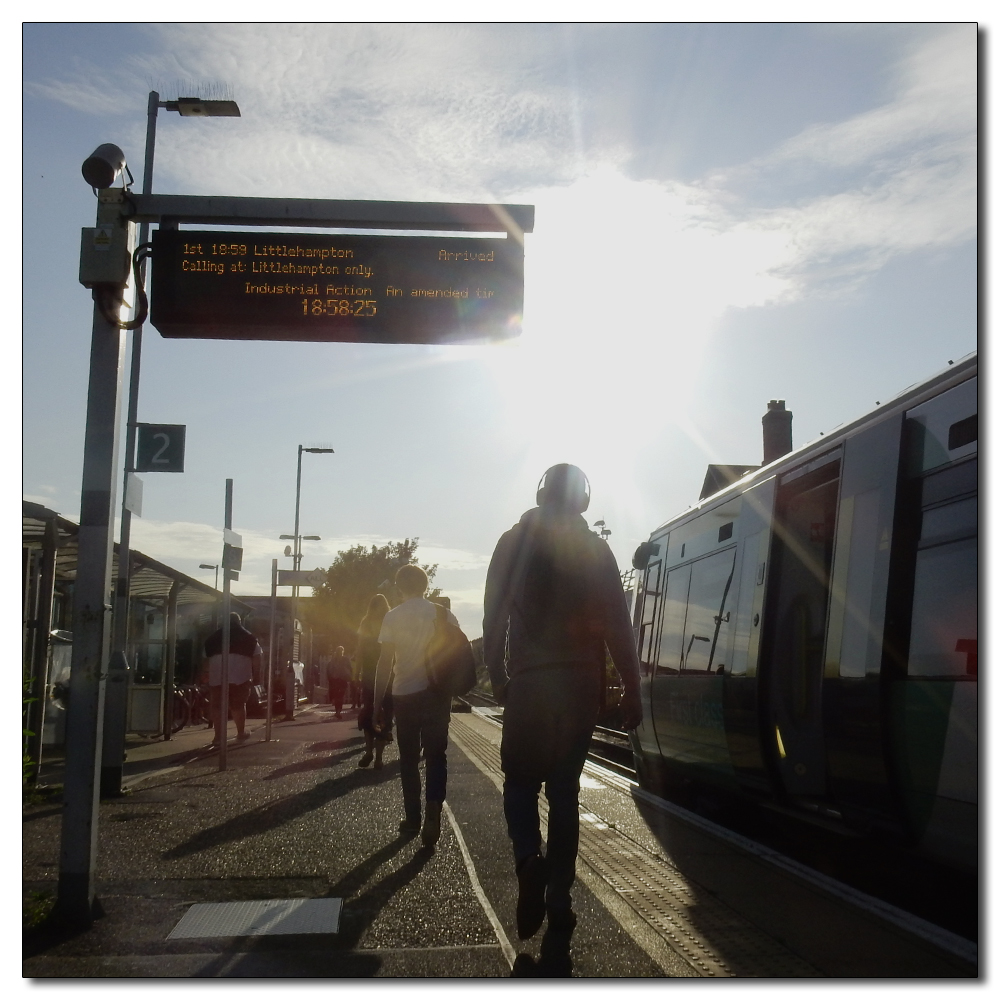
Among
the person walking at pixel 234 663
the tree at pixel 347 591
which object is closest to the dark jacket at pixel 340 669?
the person walking at pixel 234 663

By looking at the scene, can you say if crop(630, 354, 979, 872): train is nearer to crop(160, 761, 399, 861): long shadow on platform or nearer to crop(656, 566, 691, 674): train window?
crop(656, 566, 691, 674): train window

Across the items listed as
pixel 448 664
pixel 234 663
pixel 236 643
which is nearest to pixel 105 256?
pixel 448 664

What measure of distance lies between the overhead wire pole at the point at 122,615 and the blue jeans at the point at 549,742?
530cm

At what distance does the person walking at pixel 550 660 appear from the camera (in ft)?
15.0

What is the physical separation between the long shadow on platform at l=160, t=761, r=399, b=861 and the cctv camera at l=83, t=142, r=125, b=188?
3605 mm

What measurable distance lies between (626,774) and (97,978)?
11299mm

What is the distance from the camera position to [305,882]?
19.2 ft

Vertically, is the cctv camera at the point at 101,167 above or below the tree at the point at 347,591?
above

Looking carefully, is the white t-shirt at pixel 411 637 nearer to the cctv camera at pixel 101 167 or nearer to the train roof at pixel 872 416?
the train roof at pixel 872 416

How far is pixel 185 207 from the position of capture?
5898 mm

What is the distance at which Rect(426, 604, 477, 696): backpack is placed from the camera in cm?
756

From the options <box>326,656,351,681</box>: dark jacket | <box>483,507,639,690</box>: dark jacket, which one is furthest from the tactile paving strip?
<box>326,656,351,681</box>: dark jacket

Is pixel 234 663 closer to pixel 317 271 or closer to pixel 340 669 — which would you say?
pixel 317 271

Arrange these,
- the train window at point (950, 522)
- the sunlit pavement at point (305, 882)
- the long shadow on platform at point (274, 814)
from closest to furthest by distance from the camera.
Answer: the sunlit pavement at point (305, 882)
the train window at point (950, 522)
the long shadow on platform at point (274, 814)
